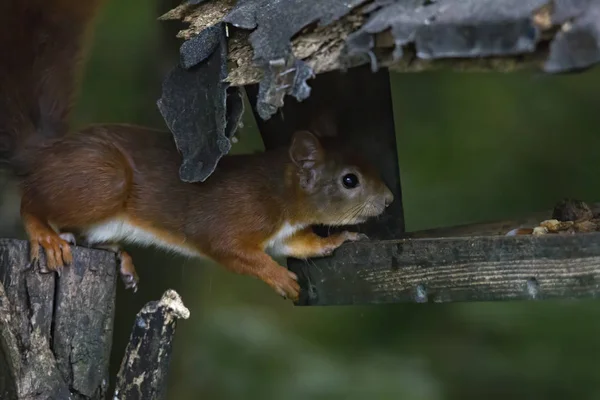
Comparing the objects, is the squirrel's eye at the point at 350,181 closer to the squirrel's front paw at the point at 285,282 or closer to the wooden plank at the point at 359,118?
the wooden plank at the point at 359,118

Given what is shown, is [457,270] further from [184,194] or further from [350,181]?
[184,194]

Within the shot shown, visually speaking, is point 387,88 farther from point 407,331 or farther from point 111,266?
point 407,331

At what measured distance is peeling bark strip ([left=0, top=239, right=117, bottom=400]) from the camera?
183 cm

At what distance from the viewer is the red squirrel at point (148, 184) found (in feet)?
6.94

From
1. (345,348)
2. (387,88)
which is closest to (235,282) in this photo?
(345,348)

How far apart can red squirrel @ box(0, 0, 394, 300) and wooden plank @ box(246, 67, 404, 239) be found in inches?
2.9

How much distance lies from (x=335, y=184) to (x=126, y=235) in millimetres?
545

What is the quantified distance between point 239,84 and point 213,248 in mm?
578

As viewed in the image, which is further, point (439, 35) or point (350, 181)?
point (350, 181)

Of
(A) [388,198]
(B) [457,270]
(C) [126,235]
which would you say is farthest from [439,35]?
(C) [126,235]

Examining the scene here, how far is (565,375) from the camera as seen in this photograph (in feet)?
9.09

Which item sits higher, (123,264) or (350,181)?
(350,181)

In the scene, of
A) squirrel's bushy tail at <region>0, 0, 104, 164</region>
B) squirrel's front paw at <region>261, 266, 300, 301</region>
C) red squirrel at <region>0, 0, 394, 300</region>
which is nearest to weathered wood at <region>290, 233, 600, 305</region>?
squirrel's front paw at <region>261, 266, 300, 301</region>

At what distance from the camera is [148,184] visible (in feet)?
7.18
